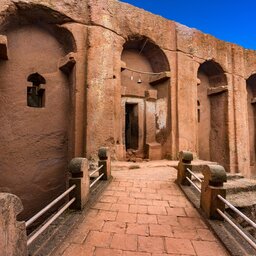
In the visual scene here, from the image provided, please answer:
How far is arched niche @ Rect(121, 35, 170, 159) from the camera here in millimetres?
10031

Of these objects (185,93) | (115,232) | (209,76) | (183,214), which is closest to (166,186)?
(183,214)

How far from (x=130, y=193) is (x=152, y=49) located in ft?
24.0

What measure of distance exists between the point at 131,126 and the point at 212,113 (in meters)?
5.12

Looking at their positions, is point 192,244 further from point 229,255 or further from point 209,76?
point 209,76

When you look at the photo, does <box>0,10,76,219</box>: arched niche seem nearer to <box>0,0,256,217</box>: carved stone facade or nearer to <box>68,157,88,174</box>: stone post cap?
<box>0,0,256,217</box>: carved stone facade

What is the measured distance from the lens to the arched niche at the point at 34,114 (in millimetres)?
7402

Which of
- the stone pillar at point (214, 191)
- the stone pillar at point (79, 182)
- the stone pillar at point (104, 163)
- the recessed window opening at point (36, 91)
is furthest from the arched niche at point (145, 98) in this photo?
the stone pillar at point (214, 191)

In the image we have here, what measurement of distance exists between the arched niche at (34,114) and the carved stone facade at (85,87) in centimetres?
3

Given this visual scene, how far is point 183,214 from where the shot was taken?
3871mm

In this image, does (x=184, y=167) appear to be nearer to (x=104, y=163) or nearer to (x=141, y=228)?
(x=104, y=163)

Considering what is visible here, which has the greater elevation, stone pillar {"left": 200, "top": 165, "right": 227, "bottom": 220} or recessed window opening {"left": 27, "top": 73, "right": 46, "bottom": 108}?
recessed window opening {"left": 27, "top": 73, "right": 46, "bottom": 108}

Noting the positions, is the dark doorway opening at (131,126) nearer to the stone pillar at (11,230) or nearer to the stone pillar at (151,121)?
the stone pillar at (151,121)

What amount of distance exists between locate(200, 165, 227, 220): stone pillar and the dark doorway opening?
652 centimetres

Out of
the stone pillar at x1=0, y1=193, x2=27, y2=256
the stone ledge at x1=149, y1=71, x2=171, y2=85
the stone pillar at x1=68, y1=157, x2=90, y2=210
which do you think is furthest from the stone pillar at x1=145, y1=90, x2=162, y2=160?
the stone pillar at x1=0, y1=193, x2=27, y2=256
